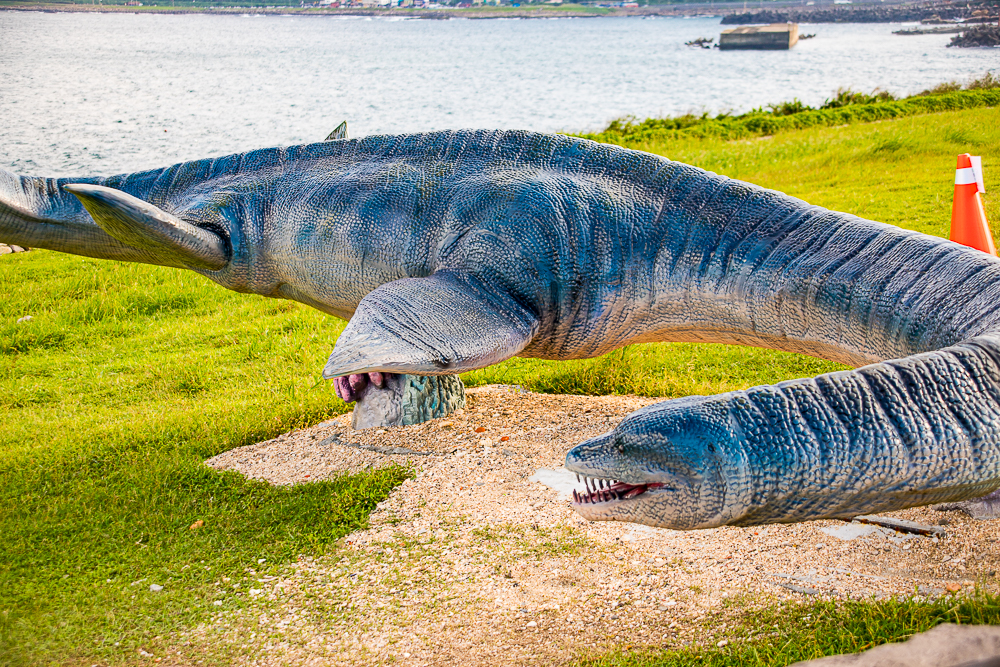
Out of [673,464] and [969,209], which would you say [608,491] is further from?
[969,209]

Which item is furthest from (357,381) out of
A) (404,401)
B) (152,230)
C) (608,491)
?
(608,491)

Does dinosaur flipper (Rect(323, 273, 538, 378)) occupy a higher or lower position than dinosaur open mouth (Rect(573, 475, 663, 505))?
higher

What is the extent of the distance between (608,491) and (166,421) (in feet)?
12.9

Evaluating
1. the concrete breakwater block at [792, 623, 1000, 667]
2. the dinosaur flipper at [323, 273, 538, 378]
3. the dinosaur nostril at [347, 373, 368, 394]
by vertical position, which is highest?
the dinosaur flipper at [323, 273, 538, 378]

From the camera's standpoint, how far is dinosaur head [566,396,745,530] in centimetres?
180

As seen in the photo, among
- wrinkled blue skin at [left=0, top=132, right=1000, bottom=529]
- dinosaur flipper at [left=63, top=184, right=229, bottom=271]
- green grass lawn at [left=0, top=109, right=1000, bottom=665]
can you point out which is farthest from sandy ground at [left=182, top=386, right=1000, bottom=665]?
dinosaur flipper at [left=63, top=184, right=229, bottom=271]

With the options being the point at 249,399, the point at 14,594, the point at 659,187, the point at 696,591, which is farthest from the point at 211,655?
the point at 249,399

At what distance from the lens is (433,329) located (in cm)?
293

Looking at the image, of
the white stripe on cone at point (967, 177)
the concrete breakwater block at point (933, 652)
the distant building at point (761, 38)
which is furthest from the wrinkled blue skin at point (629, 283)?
the distant building at point (761, 38)

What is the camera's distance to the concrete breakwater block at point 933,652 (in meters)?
→ 1.42

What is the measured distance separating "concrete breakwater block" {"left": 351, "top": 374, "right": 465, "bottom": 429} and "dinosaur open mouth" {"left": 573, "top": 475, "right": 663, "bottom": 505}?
2564 millimetres

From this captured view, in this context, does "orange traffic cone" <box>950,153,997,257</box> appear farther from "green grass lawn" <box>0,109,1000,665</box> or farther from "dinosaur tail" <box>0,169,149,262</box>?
"dinosaur tail" <box>0,169,149,262</box>

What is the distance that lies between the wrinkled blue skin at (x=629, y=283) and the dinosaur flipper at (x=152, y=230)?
1 centimetres

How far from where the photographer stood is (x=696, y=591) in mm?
3162
